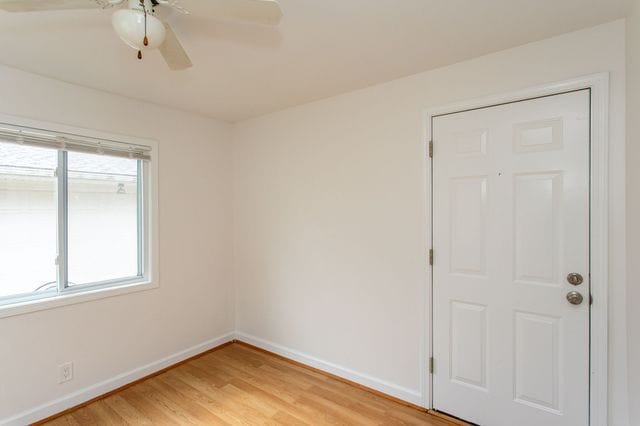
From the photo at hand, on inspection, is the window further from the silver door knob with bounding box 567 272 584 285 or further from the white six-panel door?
the silver door knob with bounding box 567 272 584 285

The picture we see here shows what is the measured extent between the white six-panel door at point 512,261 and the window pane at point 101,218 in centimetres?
259

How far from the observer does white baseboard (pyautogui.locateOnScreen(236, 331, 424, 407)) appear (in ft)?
7.54

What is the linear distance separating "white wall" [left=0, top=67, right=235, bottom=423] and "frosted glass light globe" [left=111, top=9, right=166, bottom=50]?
1.54 m

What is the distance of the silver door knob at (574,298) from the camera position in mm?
1712

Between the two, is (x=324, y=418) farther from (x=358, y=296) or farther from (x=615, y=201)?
(x=615, y=201)

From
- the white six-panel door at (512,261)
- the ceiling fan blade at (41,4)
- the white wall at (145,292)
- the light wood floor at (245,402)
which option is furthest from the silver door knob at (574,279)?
the white wall at (145,292)

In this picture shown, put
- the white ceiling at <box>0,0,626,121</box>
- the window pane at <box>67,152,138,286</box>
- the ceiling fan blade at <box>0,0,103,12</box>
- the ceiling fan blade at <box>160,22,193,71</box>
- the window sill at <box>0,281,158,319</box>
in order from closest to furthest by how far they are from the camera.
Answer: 1. the ceiling fan blade at <box>0,0,103,12</box>
2. the ceiling fan blade at <box>160,22,193,71</box>
3. the white ceiling at <box>0,0,626,121</box>
4. the window sill at <box>0,281,158,319</box>
5. the window pane at <box>67,152,138,286</box>

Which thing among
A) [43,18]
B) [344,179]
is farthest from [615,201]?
[43,18]

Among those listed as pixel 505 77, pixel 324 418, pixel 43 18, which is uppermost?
pixel 43 18

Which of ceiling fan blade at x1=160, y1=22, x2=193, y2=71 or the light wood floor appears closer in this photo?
ceiling fan blade at x1=160, y1=22, x2=193, y2=71

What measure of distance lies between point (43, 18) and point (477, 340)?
10.2 feet

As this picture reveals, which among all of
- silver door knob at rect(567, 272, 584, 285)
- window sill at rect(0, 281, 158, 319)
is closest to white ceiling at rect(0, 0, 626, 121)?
silver door knob at rect(567, 272, 584, 285)

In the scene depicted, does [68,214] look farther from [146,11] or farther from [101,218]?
[146,11]

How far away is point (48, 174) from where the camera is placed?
229 centimetres
